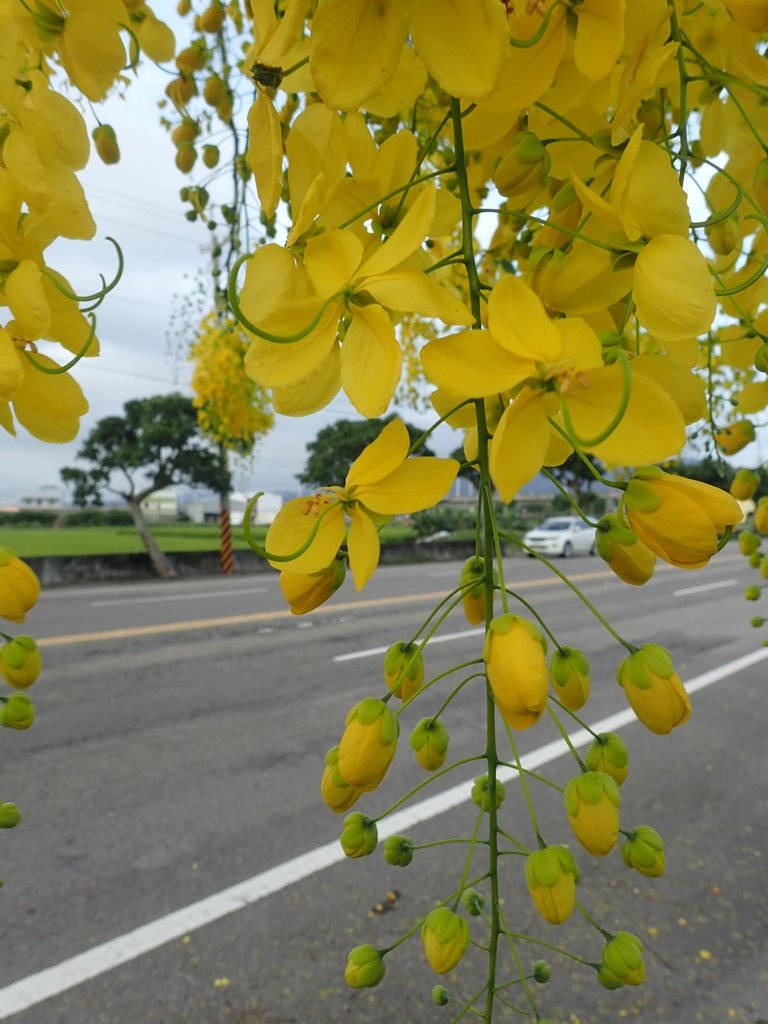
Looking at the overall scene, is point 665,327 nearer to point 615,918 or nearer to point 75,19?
point 75,19

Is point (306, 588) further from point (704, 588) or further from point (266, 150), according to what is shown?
point (704, 588)

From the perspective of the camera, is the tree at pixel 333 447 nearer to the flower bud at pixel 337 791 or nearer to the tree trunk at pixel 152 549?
the tree trunk at pixel 152 549

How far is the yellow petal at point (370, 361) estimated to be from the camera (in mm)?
388

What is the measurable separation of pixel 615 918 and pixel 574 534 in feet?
47.3

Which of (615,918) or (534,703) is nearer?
(534,703)

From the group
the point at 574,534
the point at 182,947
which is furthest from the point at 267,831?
the point at 574,534

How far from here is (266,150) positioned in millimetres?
438

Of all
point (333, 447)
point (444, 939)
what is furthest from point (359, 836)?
point (333, 447)

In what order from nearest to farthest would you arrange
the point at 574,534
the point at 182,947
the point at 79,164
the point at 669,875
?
1. the point at 79,164
2. the point at 182,947
3. the point at 669,875
4. the point at 574,534

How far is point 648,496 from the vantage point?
0.43 metres

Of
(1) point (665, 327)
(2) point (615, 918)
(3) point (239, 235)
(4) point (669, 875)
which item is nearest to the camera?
(1) point (665, 327)

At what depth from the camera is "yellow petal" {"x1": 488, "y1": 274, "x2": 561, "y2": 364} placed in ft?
1.17

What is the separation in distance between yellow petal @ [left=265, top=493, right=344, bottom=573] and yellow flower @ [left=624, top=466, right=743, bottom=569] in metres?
0.16

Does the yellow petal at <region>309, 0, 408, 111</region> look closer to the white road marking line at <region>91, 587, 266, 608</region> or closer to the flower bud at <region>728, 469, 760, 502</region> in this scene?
the flower bud at <region>728, 469, 760, 502</region>
